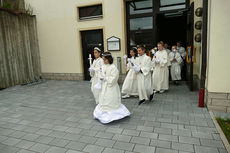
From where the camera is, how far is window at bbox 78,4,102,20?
8.70m

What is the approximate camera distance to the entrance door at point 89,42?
8953mm

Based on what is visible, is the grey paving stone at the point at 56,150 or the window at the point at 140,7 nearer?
the grey paving stone at the point at 56,150

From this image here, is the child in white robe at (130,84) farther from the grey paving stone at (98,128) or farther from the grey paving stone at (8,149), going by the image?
the grey paving stone at (8,149)

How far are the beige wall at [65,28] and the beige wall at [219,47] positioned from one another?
4.38 metres

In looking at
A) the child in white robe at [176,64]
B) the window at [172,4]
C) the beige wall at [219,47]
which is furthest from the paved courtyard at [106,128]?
the window at [172,4]

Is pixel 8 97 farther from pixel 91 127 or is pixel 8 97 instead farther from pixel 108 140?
pixel 108 140

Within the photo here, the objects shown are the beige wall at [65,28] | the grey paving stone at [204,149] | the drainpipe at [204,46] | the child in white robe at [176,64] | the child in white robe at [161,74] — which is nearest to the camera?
the grey paving stone at [204,149]

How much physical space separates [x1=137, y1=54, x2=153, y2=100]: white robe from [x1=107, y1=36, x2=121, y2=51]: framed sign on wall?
9.64 feet

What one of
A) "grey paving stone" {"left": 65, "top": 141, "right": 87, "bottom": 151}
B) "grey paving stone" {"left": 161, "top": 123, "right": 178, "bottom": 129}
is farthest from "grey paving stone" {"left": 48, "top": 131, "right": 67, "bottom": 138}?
"grey paving stone" {"left": 161, "top": 123, "right": 178, "bottom": 129}

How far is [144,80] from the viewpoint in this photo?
216 inches

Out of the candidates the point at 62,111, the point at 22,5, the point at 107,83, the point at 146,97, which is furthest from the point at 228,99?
the point at 22,5

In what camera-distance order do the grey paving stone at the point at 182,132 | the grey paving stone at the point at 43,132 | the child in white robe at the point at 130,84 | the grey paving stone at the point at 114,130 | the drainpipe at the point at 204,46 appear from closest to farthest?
the grey paving stone at the point at 182,132 < the grey paving stone at the point at 114,130 < the grey paving stone at the point at 43,132 < the drainpipe at the point at 204,46 < the child in white robe at the point at 130,84

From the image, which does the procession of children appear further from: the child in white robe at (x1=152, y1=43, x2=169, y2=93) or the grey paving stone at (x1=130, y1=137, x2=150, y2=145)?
the grey paving stone at (x1=130, y1=137, x2=150, y2=145)

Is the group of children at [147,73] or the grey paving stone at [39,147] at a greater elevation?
the group of children at [147,73]
